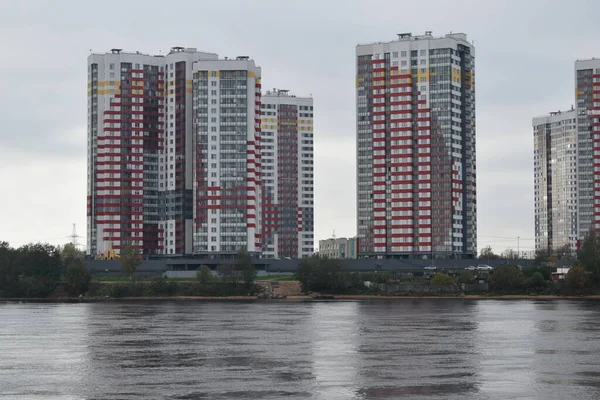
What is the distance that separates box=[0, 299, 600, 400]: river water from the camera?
218 feet

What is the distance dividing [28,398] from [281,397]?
15462 mm

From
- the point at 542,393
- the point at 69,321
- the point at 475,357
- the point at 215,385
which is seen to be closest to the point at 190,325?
the point at 69,321

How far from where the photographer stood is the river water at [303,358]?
218 ft

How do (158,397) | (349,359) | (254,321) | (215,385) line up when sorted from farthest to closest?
1. (254,321)
2. (349,359)
3. (215,385)
4. (158,397)

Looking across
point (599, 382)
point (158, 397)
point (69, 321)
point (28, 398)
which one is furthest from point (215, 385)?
point (69, 321)

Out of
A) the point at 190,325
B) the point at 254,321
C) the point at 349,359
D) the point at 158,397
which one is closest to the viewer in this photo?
the point at 158,397

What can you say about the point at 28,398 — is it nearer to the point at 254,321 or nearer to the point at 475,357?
the point at 475,357

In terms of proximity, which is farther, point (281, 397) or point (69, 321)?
point (69, 321)

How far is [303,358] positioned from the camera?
8675 cm

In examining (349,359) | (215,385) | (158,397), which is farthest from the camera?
(349,359)

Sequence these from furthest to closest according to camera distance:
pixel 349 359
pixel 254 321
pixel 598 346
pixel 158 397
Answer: pixel 254 321, pixel 598 346, pixel 349 359, pixel 158 397

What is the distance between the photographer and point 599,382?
69438 mm

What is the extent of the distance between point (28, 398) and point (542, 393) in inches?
1251

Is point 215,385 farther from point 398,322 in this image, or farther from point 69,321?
point 69,321
